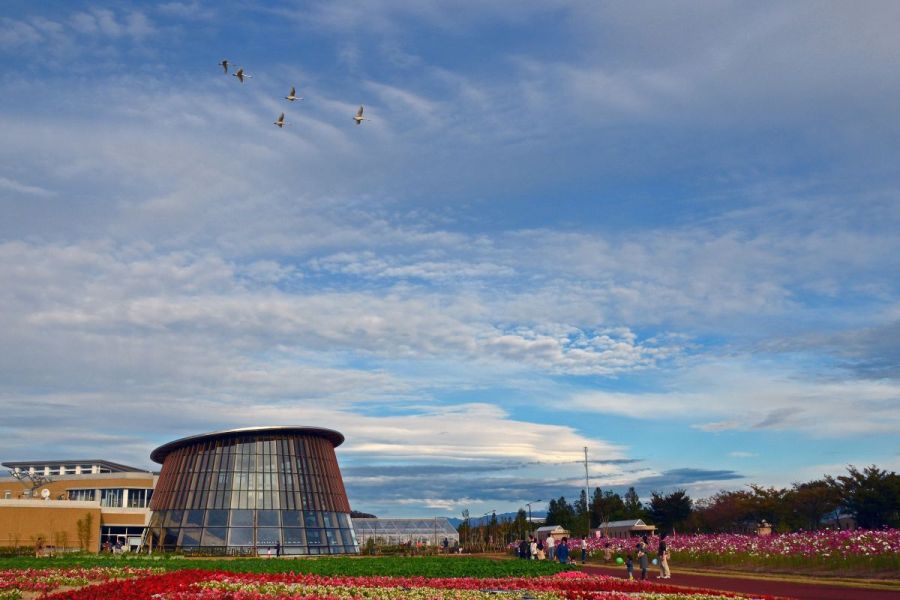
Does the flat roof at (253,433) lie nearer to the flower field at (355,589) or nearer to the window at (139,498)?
the window at (139,498)

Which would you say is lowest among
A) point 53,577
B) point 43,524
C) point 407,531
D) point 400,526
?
point 407,531

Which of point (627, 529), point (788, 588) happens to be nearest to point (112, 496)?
point (627, 529)

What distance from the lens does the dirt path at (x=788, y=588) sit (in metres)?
22.8

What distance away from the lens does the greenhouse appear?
7750cm

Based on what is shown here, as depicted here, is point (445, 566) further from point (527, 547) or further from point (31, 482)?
point (31, 482)

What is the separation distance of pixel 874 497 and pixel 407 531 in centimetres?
4279

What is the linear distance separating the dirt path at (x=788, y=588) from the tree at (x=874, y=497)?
27.9 meters

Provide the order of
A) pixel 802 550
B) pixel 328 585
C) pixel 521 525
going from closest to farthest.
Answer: pixel 328 585
pixel 802 550
pixel 521 525

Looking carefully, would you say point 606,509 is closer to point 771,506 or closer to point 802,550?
point 771,506

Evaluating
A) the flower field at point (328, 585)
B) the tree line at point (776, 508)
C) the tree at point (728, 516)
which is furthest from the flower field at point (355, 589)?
the tree at point (728, 516)

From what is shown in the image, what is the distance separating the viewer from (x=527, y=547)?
161 ft

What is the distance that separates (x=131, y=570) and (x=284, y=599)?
13915 millimetres

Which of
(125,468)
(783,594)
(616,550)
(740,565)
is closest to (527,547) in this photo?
(616,550)

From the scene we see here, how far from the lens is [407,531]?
78.9 metres
